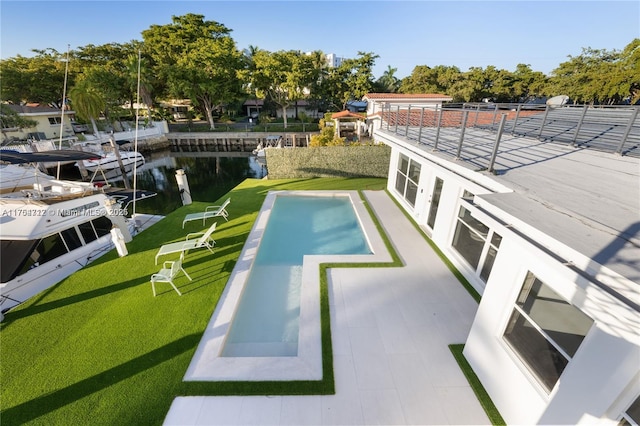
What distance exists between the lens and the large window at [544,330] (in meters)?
2.93

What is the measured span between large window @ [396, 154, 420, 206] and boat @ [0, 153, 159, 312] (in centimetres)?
1046

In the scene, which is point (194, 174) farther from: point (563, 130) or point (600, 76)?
point (600, 76)

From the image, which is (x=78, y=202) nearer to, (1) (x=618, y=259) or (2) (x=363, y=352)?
(2) (x=363, y=352)

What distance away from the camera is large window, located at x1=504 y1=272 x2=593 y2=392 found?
2.93 meters

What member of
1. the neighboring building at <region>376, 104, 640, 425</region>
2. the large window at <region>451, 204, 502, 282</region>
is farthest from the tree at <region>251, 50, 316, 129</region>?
the large window at <region>451, 204, 502, 282</region>

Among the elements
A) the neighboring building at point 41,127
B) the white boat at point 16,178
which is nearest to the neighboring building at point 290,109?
the neighboring building at point 41,127

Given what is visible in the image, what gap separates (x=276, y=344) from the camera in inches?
200

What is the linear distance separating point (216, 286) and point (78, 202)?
19.4ft

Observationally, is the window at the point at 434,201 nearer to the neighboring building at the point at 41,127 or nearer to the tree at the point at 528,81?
the neighboring building at the point at 41,127

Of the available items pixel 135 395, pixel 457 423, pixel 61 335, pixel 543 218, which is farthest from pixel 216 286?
pixel 543 218

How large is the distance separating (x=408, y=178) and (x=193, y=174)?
19053 millimetres

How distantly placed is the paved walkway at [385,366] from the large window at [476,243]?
700mm

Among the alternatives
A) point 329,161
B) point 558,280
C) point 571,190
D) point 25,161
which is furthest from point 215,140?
point 558,280

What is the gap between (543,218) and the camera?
2900mm
